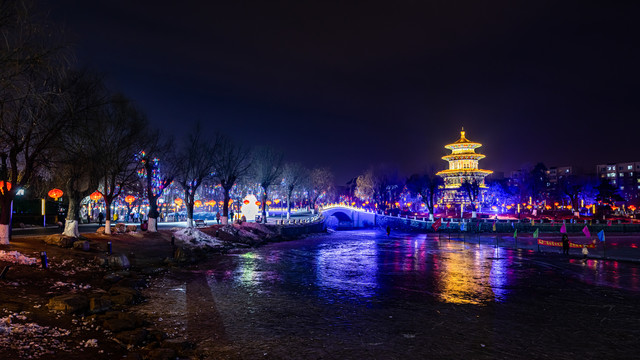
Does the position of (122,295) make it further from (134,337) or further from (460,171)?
(460,171)

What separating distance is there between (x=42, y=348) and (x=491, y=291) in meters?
18.5

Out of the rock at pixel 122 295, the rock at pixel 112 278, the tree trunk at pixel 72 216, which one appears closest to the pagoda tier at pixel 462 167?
the tree trunk at pixel 72 216

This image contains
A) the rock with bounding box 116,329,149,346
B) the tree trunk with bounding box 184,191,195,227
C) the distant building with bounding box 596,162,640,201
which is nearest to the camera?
the rock with bounding box 116,329,149,346

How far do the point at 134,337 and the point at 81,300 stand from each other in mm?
3771

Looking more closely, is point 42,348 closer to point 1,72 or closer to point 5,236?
point 1,72

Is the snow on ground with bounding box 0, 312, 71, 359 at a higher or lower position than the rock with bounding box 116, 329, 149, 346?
higher

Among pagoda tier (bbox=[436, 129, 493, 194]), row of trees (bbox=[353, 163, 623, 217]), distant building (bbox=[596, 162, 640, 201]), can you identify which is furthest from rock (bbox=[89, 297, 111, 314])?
distant building (bbox=[596, 162, 640, 201])

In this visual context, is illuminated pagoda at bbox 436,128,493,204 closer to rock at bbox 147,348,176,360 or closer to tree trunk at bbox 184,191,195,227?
tree trunk at bbox 184,191,195,227

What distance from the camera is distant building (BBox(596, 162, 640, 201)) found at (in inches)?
5782

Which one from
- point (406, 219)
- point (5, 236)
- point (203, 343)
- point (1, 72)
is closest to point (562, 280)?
point (203, 343)

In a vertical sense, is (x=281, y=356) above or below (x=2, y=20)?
below

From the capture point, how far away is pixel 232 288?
2044 centimetres

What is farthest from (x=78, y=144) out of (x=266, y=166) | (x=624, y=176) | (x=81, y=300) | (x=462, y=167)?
(x=624, y=176)

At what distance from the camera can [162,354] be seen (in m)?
10.6
